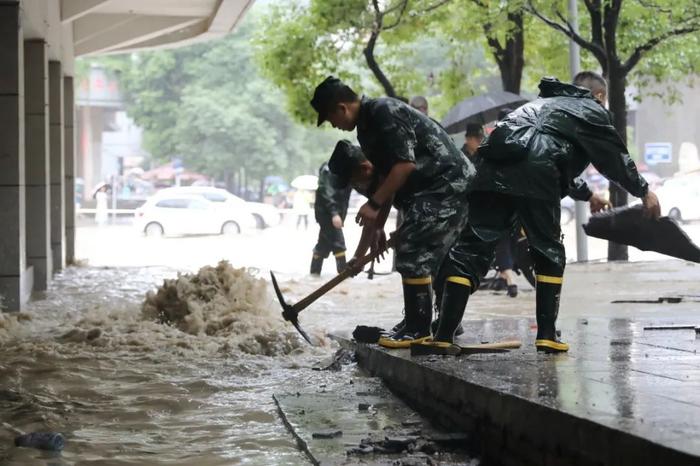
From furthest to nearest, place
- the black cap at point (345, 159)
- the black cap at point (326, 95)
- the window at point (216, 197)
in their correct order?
the window at point (216, 197)
the black cap at point (345, 159)
the black cap at point (326, 95)

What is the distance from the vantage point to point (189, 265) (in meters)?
22.5

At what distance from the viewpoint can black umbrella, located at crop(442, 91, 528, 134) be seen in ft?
64.2

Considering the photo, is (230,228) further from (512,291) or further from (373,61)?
(512,291)

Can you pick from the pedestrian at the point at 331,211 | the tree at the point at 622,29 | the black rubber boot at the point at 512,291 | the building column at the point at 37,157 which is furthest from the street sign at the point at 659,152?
the building column at the point at 37,157

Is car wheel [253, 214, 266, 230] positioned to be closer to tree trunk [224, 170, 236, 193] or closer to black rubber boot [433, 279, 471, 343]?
tree trunk [224, 170, 236, 193]

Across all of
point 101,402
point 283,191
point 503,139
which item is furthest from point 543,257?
point 283,191

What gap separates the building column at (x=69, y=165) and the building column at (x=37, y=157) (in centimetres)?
590

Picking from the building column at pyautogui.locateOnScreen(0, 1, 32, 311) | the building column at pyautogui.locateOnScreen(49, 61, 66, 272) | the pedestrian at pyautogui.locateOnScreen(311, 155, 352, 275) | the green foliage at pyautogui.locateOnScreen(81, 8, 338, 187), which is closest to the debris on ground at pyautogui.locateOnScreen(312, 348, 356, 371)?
the building column at pyautogui.locateOnScreen(0, 1, 32, 311)

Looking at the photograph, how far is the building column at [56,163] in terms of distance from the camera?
18.6 metres

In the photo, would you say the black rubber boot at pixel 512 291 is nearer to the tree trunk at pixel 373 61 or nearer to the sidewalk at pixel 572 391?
the sidewalk at pixel 572 391

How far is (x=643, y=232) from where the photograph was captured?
842 cm

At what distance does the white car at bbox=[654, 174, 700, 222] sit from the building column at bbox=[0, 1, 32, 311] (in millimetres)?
27555

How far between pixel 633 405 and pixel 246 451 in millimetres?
2033

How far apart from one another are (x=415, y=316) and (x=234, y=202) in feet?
109
